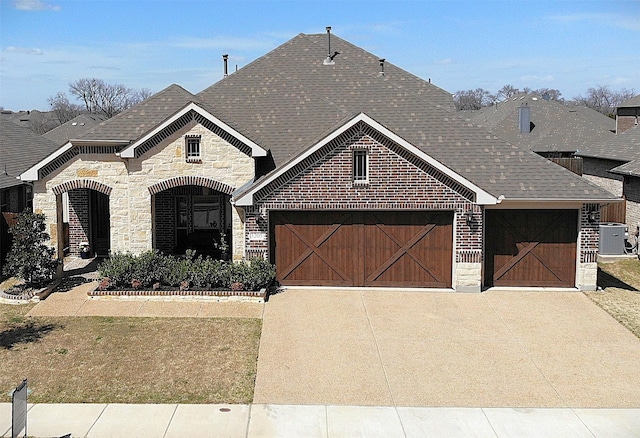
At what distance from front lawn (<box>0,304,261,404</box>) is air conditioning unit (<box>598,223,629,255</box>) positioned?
48.3 feet

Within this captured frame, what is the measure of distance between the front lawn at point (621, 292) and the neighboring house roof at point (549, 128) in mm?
20350

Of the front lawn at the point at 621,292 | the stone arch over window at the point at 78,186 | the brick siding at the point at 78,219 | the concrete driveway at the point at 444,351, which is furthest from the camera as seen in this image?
the brick siding at the point at 78,219

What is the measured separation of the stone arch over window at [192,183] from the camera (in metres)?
18.8

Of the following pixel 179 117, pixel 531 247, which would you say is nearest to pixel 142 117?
pixel 179 117

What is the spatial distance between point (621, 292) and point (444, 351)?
26.0 ft

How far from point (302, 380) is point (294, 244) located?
273 inches

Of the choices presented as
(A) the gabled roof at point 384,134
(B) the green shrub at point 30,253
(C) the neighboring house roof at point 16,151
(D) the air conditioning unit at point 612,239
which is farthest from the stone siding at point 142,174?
(D) the air conditioning unit at point 612,239

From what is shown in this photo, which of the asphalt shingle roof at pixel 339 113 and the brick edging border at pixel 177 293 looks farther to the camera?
the asphalt shingle roof at pixel 339 113

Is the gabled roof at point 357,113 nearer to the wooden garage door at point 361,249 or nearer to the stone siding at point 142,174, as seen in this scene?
the stone siding at point 142,174

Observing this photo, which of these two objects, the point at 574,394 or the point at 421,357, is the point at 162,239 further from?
the point at 574,394

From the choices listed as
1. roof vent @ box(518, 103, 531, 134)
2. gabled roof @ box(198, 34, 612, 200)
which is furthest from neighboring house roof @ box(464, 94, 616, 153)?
gabled roof @ box(198, 34, 612, 200)

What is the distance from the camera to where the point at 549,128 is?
145 feet

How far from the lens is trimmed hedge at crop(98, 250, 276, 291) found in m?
17.4

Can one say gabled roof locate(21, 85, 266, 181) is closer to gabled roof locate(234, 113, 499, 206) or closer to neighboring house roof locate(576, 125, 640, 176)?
gabled roof locate(234, 113, 499, 206)
